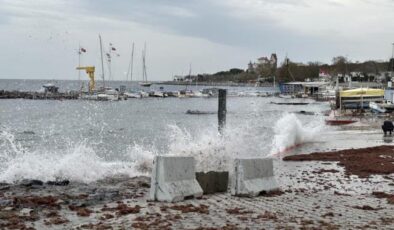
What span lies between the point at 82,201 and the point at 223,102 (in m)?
14.0

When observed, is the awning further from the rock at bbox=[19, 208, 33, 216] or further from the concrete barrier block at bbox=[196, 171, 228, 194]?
the rock at bbox=[19, 208, 33, 216]

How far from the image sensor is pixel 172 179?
11.2 metres

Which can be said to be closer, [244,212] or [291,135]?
[244,212]

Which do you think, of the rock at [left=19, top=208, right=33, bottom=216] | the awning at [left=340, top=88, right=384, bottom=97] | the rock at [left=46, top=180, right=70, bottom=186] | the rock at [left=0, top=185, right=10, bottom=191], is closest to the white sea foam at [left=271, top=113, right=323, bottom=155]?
the rock at [left=46, top=180, right=70, bottom=186]

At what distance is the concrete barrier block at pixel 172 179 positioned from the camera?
1105 cm

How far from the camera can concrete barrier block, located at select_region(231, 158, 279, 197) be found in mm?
11953

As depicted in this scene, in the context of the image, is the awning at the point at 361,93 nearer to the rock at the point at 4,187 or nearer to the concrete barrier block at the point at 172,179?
the rock at the point at 4,187

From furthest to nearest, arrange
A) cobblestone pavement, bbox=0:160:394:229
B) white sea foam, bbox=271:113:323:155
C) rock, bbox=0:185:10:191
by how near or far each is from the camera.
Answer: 1. white sea foam, bbox=271:113:323:155
2. rock, bbox=0:185:10:191
3. cobblestone pavement, bbox=0:160:394:229

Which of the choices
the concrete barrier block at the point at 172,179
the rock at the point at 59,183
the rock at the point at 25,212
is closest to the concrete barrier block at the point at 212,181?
the concrete barrier block at the point at 172,179

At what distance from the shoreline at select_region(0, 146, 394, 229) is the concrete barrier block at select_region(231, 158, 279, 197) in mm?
231

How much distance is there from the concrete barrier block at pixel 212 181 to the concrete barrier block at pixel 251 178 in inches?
24.4

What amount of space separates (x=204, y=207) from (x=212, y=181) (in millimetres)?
2056

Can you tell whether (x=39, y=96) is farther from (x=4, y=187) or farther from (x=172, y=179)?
(x=172, y=179)

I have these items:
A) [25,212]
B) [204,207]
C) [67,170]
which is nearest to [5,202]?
[25,212]
